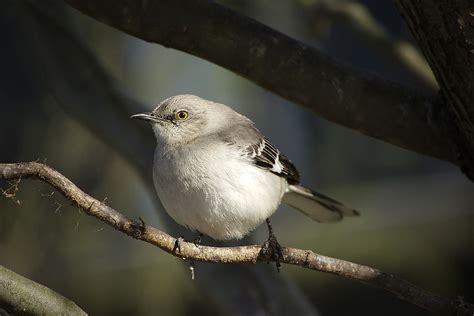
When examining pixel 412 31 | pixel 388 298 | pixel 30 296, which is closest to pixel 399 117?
pixel 412 31

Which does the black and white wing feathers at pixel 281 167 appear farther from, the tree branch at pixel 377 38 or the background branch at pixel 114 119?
the tree branch at pixel 377 38

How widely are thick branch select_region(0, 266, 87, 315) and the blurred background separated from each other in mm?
2096

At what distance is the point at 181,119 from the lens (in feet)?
15.3

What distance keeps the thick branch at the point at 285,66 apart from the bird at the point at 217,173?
515 millimetres

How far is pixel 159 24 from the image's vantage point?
402 cm

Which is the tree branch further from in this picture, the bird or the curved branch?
the curved branch

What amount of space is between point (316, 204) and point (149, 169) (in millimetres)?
1281

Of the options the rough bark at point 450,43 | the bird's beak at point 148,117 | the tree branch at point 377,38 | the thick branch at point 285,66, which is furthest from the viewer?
the tree branch at point 377,38

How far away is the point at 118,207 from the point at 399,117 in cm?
367

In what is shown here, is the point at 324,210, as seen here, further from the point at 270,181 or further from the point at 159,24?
the point at 159,24

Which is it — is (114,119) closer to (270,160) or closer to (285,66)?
(270,160)

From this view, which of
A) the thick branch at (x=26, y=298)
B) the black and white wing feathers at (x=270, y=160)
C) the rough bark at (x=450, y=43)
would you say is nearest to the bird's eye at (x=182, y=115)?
the black and white wing feathers at (x=270, y=160)

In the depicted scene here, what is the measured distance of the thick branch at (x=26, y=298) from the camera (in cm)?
293

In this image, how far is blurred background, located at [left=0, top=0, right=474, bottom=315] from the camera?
5.50 m
